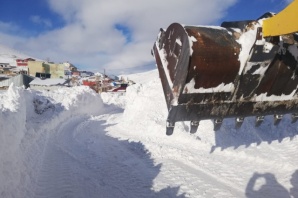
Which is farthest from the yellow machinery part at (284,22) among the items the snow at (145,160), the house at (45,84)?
the house at (45,84)

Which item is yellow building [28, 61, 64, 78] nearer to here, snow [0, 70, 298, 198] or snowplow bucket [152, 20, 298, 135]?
snow [0, 70, 298, 198]

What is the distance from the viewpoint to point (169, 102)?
147 inches

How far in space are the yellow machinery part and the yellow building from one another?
67412 millimetres

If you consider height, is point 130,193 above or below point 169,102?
below

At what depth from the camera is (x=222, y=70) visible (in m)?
3.60

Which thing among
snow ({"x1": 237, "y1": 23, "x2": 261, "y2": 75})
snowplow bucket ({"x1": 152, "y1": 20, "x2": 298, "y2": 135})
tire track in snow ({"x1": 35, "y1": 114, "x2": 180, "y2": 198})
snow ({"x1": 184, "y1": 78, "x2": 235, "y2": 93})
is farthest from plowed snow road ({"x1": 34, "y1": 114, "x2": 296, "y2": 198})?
snow ({"x1": 237, "y1": 23, "x2": 261, "y2": 75})

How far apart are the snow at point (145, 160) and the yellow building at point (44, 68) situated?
185 feet

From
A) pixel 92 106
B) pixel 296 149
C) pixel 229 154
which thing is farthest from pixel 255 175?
pixel 92 106

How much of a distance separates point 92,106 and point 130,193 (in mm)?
17967

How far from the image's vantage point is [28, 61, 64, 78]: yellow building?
2606 inches

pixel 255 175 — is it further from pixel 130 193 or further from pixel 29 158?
Answer: pixel 29 158

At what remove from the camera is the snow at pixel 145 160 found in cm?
619

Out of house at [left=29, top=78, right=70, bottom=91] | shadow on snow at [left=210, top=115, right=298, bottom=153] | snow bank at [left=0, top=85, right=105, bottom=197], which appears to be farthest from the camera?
house at [left=29, top=78, right=70, bottom=91]

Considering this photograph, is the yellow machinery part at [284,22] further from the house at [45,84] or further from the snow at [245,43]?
the house at [45,84]
